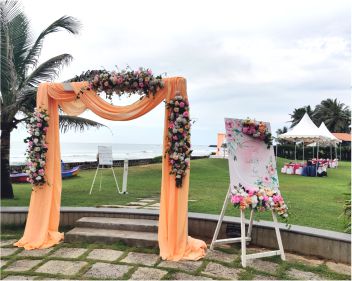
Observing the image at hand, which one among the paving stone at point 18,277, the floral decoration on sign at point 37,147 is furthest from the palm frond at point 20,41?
the paving stone at point 18,277

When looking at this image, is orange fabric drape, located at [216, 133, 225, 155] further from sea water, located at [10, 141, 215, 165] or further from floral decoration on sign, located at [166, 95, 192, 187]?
floral decoration on sign, located at [166, 95, 192, 187]

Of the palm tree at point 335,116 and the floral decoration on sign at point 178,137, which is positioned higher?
the palm tree at point 335,116

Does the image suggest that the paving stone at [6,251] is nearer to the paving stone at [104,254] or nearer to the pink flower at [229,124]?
the paving stone at [104,254]

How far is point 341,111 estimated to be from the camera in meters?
46.9

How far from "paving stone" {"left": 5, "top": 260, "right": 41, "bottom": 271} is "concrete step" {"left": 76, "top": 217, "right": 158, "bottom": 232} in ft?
4.29

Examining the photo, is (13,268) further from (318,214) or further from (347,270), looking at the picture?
(318,214)

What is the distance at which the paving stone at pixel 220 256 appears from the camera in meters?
4.72

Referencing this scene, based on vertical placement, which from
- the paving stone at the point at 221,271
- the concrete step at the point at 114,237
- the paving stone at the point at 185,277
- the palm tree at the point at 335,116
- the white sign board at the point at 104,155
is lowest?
the paving stone at the point at 185,277

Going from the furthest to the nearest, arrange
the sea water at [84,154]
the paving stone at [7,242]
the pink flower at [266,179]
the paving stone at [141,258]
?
the sea water at [84,154]
the paving stone at [7,242]
the pink flower at [266,179]
the paving stone at [141,258]

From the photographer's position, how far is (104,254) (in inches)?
191

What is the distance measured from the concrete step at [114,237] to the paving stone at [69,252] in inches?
12.0

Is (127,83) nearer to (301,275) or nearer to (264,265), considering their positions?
(264,265)

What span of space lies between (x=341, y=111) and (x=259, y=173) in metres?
47.0

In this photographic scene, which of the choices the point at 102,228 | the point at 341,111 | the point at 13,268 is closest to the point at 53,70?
the point at 102,228
